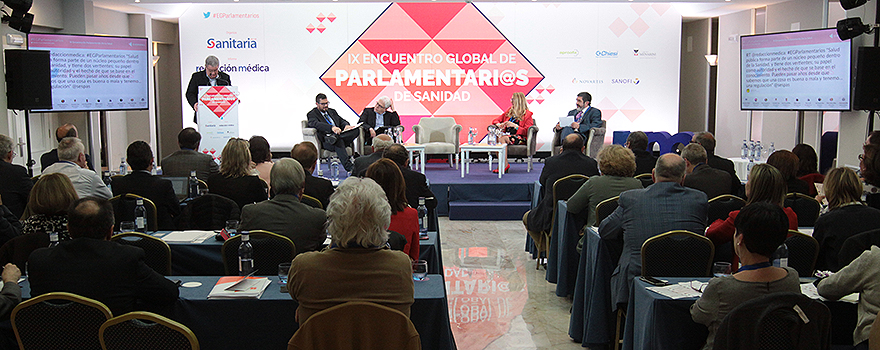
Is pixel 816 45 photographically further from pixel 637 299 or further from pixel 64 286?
pixel 64 286

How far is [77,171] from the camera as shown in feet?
15.4

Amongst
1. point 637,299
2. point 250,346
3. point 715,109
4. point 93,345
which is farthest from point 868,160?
point 715,109

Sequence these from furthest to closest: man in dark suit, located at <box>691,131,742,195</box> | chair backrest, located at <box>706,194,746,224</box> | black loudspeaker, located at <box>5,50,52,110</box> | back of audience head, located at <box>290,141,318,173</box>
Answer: black loudspeaker, located at <box>5,50,52,110</box> < man in dark suit, located at <box>691,131,742,195</box> < back of audience head, located at <box>290,141,318,173</box> < chair backrest, located at <box>706,194,746,224</box>

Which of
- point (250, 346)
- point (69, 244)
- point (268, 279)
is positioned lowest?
point (250, 346)

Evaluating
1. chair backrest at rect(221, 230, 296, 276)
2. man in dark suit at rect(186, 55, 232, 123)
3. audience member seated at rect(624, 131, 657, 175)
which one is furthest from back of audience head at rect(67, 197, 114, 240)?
man in dark suit at rect(186, 55, 232, 123)

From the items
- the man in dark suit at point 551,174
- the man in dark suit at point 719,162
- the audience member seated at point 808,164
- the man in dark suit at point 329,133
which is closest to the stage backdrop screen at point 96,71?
the man in dark suit at point 329,133

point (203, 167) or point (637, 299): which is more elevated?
point (203, 167)

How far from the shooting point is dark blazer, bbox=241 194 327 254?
342cm

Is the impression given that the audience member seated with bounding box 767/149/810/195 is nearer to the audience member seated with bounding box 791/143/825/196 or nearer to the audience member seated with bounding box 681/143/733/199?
the audience member seated with bounding box 681/143/733/199

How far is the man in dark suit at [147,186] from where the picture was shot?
4570 millimetres

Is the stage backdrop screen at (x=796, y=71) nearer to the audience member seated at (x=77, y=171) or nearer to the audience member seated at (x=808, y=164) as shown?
the audience member seated at (x=808, y=164)

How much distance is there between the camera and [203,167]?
563 centimetres

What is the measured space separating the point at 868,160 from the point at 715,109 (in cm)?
897

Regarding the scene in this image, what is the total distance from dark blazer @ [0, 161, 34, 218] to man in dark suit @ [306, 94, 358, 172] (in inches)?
193
